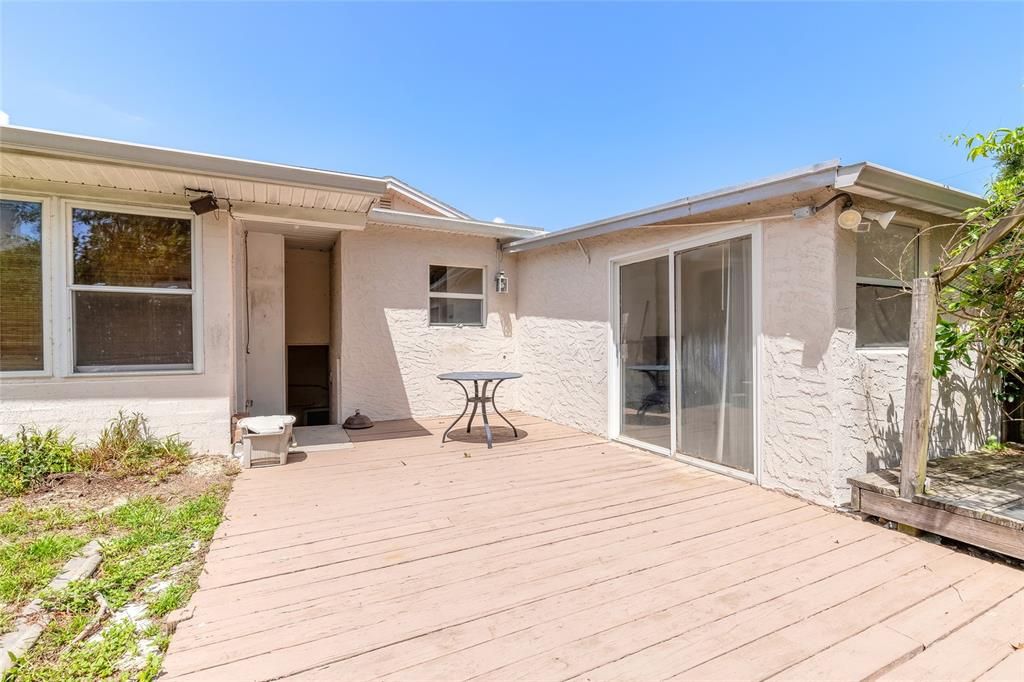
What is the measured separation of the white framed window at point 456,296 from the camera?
6992mm

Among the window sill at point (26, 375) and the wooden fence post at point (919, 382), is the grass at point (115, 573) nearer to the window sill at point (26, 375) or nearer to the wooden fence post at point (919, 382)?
the window sill at point (26, 375)

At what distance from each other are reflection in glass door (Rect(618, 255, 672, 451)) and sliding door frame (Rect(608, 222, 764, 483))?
0.16 ft

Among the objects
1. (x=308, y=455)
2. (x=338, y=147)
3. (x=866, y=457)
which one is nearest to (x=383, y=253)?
(x=308, y=455)

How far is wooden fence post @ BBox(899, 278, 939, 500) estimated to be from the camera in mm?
2924

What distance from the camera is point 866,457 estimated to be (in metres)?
3.60

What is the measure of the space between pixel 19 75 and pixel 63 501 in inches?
172

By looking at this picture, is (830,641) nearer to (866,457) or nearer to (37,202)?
(866,457)

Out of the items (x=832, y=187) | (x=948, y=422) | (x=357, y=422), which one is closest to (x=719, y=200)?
(x=832, y=187)

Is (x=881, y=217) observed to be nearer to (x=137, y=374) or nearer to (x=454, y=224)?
(x=454, y=224)

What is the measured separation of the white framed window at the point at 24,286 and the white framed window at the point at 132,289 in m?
0.19

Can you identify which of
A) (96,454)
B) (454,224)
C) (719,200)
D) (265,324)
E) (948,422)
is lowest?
(96,454)

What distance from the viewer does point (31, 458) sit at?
3.85 metres

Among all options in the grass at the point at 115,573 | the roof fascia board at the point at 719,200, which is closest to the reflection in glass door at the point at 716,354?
the roof fascia board at the point at 719,200

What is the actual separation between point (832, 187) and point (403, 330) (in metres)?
5.31
